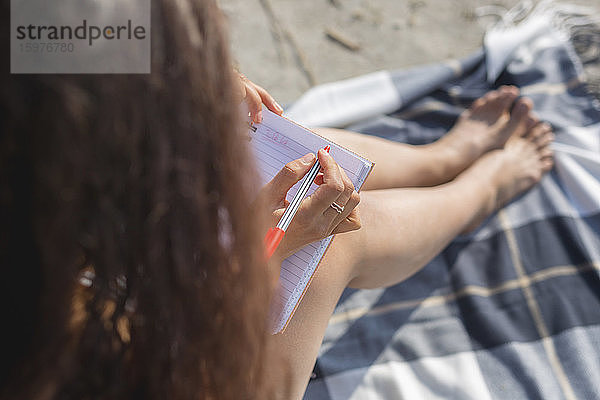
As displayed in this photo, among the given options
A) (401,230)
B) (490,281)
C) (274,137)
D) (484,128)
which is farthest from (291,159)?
(484,128)

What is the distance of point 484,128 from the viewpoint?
51.0 inches

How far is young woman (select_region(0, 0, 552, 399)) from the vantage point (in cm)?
37

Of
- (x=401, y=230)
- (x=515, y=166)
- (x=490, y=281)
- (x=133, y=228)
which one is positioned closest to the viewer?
(x=133, y=228)

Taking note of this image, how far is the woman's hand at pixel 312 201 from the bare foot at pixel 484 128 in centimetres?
58

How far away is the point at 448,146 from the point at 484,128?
115 millimetres

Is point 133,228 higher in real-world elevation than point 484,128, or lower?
lower

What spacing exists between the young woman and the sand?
3.69 feet

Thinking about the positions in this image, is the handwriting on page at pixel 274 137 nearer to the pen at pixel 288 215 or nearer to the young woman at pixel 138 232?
the pen at pixel 288 215

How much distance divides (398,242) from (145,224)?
2.00 feet

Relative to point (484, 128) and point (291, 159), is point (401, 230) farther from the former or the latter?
point (484, 128)

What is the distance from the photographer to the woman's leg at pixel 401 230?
0.78 m

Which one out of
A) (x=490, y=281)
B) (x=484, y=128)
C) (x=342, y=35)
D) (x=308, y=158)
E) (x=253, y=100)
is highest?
(x=342, y=35)

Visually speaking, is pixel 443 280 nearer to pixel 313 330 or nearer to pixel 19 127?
pixel 313 330

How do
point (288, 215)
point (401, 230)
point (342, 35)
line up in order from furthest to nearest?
1. point (342, 35)
2. point (401, 230)
3. point (288, 215)
